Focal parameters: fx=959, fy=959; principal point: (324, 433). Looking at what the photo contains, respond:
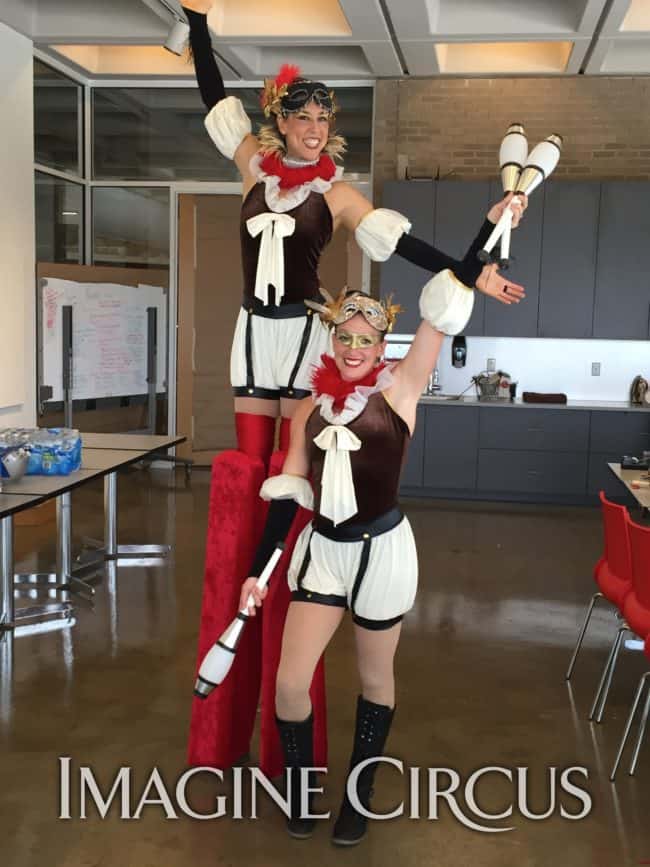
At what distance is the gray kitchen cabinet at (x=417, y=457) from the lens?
8172mm

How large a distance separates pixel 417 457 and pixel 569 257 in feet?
7.03

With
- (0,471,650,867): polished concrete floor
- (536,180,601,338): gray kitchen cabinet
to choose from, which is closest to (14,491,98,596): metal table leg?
(0,471,650,867): polished concrete floor

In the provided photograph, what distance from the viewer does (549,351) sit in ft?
28.4

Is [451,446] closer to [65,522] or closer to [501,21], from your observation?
[501,21]

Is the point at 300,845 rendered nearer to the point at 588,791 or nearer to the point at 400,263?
the point at 588,791

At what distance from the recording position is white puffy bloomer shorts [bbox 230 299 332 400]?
2.97 meters

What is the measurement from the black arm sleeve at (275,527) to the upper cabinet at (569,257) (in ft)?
19.7

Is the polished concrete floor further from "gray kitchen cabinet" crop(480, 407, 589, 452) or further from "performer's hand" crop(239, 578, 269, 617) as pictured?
"gray kitchen cabinet" crop(480, 407, 589, 452)

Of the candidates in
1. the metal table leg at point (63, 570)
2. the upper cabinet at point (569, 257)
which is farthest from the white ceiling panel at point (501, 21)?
Result: the metal table leg at point (63, 570)


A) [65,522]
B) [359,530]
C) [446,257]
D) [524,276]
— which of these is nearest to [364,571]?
[359,530]

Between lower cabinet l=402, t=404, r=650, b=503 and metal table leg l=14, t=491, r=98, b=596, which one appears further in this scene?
lower cabinet l=402, t=404, r=650, b=503

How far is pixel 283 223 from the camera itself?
2854 mm

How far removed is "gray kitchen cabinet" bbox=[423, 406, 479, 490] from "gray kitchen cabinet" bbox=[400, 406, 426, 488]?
0.04m

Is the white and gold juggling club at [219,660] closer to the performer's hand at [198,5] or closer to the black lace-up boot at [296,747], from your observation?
the black lace-up boot at [296,747]
